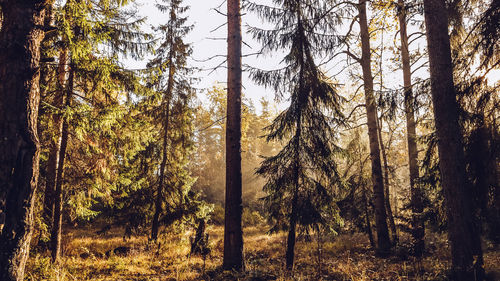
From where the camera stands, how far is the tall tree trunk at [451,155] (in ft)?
16.2

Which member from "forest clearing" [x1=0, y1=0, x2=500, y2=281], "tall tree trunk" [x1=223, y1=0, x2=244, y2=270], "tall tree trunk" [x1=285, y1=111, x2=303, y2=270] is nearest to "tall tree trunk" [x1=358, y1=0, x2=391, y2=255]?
"forest clearing" [x1=0, y1=0, x2=500, y2=281]

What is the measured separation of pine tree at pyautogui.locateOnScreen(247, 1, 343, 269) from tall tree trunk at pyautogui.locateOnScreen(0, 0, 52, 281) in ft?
17.3

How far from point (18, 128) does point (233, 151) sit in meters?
4.19

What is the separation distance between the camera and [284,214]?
7.53 m

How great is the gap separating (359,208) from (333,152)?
5.76 meters

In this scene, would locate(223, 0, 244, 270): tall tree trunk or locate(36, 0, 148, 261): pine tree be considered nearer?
locate(36, 0, 148, 261): pine tree

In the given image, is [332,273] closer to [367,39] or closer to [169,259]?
[169,259]

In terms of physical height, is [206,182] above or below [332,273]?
above

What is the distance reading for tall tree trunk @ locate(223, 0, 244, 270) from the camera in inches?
247

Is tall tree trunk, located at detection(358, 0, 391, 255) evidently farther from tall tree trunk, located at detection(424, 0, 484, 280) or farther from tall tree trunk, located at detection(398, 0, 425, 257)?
tall tree trunk, located at detection(424, 0, 484, 280)

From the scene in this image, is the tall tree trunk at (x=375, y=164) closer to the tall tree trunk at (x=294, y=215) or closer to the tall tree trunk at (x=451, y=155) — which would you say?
the tall tree trunk at (x=451, y=155)

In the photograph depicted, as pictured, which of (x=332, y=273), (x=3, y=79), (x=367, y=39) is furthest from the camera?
(x=367, y=39)

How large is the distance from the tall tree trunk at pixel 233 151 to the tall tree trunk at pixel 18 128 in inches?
154

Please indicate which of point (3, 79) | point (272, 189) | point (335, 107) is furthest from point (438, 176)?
point (3, 79)
